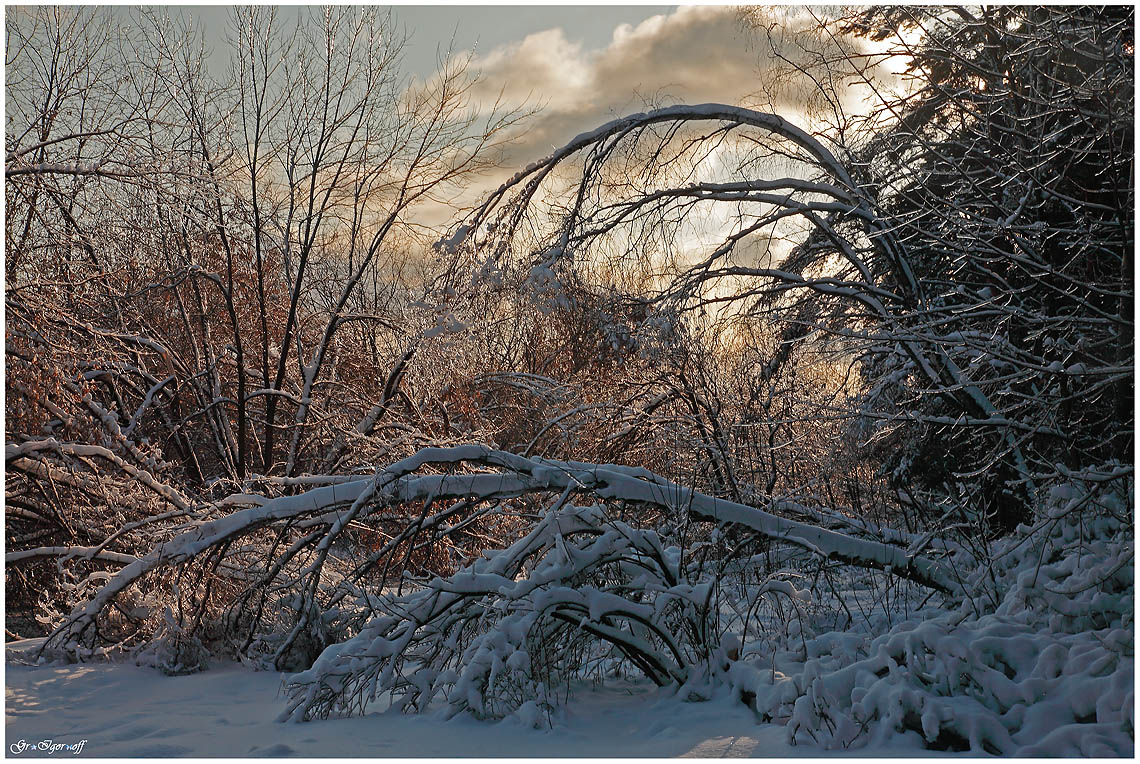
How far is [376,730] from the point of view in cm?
521

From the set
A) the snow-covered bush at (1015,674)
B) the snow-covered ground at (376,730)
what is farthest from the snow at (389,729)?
Answer: the snow-covered bush at (1015,674)

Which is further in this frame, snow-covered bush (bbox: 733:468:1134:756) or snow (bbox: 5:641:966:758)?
snow (bbox: 5:641:966:758)

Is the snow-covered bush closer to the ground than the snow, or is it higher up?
higher up

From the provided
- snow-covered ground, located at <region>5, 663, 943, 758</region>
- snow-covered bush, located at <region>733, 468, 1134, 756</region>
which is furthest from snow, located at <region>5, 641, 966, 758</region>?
snow-covered bush, located at <region>733, 468, 1134, 756</region>

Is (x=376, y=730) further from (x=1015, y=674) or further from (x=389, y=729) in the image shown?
(x=1015, y=674)

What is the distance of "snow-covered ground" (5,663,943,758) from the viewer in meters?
4.80

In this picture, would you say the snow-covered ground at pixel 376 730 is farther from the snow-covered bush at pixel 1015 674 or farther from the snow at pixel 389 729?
the snow-covered bush at pixel 1015 674

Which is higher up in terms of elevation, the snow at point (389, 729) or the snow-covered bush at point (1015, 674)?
the snow-covered bush at point (1015, 674)

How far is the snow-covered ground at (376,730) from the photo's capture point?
4.80 meters

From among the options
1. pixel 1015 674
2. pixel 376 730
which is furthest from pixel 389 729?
pixel 1015 674

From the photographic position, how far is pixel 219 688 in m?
6.82

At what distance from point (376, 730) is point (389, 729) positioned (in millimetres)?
75

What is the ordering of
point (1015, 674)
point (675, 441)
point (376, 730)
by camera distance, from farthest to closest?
point (675, 441), point (376, 730), point (1015, 674)

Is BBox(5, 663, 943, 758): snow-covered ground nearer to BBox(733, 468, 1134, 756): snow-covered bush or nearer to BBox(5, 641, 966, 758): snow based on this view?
BBox(5, 641, 966, 758): snow
